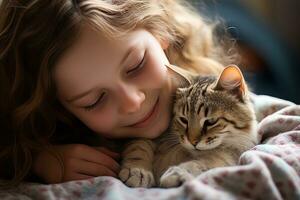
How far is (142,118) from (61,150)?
0.75 feet

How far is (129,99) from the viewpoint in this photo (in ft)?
3.67

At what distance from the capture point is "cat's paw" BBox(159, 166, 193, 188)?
99 cm

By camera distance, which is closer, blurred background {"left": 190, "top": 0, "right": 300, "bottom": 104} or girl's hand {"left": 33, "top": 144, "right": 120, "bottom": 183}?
girl's hand {"left": 33, "top": 144, "right": 120, "bottom": 183}

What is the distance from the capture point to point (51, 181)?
118cm

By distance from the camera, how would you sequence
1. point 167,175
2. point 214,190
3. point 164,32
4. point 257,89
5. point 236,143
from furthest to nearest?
point 257,89, point 164,32, point 236,143, point 167,175, point 214,190

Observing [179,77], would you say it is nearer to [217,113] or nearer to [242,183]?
[217,113]

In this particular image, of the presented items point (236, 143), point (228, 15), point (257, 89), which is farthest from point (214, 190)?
point (228, 15)

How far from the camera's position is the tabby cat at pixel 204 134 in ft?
3.58

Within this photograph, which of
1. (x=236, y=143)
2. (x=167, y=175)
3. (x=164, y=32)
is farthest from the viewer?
(x=164, y=32)

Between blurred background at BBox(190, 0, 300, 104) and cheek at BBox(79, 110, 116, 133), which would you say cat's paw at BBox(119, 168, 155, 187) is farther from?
blurred background at BBox(190, 0, 300, 104)

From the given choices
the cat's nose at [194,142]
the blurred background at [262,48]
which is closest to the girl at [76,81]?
the cat's nose at [194,142]

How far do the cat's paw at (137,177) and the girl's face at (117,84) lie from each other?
13 cm

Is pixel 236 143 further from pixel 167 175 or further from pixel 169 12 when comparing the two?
pixel 169 12

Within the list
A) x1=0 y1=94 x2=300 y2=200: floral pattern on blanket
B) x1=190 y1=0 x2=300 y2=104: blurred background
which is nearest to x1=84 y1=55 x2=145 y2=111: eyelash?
x1=0 y1=94 x2=300 y2=200: floral pattern on blanket
